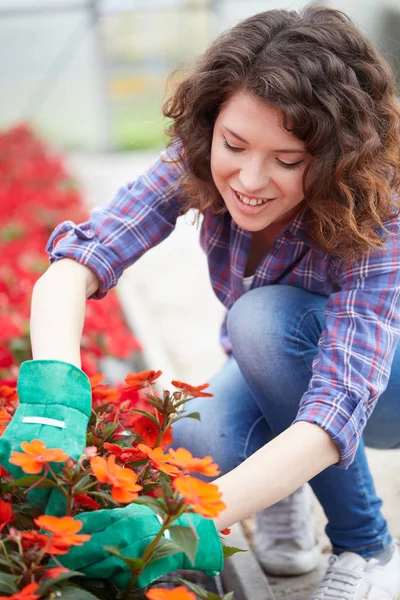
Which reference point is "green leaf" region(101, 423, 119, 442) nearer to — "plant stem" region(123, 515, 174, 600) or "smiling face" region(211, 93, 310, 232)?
"plant stem" region(123, 515, 174, 600)

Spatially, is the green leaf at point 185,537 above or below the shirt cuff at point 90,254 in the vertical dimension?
below

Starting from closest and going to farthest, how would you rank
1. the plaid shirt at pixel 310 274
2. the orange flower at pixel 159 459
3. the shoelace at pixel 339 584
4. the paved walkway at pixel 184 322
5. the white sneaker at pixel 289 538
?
1. the orange flower at pixel 159 459
2. the plaid shirt at pixel 310 274
3. the shoelace at pixel 339 584
4. the white sneaker at pixel 289 538
5. the paved walkway at pixel 184 322

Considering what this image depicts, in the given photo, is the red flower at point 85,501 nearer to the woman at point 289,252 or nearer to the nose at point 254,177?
the woman at point 289,252

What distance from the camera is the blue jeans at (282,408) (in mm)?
1593

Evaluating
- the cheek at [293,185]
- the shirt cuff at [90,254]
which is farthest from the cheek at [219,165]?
the shirt cuff at [90,254]

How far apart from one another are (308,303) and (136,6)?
8299 millimetres

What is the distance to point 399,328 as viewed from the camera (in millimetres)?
1490

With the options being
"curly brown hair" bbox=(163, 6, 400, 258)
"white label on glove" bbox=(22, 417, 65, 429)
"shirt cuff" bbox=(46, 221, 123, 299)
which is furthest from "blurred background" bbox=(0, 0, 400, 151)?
"white label on glove" bbox=(22, 417, 65, 429)

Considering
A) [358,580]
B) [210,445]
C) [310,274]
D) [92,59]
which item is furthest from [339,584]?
[92,59]

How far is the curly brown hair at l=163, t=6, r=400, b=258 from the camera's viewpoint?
137 centimetres

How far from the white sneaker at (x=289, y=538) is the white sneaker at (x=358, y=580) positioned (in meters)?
0.17

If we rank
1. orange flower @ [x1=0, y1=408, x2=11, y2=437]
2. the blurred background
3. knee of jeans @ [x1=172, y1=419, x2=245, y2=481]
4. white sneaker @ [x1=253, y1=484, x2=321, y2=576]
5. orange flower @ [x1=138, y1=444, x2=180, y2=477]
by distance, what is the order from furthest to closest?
the blurred background, white sneaker @ [x1=253, y1=484, x2=321, y2=576], knee of jeans @ [x1=172, y1=419, x2=245, y2=481], orange flower @ [x1=0, y1=408, x2=11, y2=437], orange flower @ [x1=138, y1=444, x2=180, y2=477]

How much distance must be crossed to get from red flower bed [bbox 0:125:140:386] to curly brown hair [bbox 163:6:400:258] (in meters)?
0.77

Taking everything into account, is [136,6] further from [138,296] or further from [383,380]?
[383,380]
